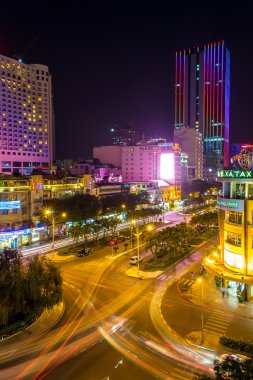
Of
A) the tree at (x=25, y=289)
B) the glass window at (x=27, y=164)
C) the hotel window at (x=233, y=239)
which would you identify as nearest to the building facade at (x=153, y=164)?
the glass window at (x=27, y=164)

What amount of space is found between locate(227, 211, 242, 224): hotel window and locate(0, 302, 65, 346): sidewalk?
78.1 ft

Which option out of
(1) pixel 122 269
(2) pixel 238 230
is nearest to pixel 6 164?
(1) pixel 122 269

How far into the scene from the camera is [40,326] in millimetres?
32000

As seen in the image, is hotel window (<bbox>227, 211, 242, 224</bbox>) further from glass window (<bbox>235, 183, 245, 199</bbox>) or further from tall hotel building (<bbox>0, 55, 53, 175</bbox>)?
tall hotel building (<bbox>0, 55, 53, 175</bbox>)

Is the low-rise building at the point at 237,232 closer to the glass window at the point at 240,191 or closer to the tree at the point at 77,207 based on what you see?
the glass window at the point at 240,191

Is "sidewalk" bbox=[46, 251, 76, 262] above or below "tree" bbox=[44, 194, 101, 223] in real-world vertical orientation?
below

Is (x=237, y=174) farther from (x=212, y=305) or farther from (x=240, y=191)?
(x=212, y=305)

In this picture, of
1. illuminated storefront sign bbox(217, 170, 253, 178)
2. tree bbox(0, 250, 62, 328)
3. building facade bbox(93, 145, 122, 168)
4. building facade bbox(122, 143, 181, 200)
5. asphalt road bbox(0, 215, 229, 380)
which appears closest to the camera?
asphalt road bbox(0, 215, 229, 380)

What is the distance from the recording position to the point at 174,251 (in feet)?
191

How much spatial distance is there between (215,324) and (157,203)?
104 meters

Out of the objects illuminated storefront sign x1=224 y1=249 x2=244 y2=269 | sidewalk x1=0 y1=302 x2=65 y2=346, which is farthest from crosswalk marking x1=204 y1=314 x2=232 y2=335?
sidewalk x1=0 y1=302 x2=65 y2=346

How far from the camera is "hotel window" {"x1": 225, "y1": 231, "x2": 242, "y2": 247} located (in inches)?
1586

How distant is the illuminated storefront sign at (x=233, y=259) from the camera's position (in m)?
40.0

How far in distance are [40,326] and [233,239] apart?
83.6 feet
